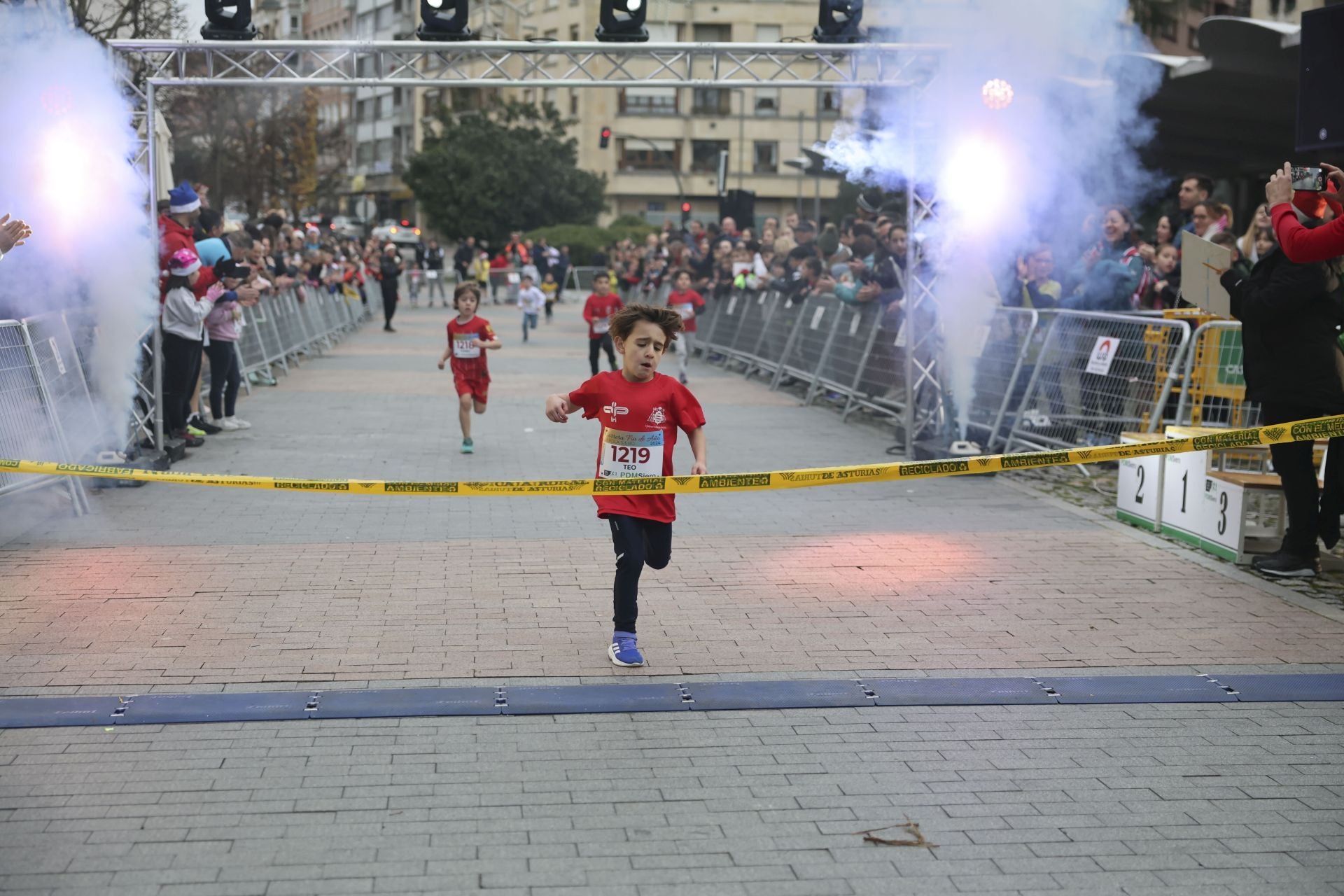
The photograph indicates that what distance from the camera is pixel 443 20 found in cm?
1205

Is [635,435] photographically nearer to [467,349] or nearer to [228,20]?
Result: [467,349]

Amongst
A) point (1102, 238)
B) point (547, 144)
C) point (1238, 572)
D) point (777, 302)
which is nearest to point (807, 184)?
point (547, 144)

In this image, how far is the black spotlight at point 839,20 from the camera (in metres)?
11.6

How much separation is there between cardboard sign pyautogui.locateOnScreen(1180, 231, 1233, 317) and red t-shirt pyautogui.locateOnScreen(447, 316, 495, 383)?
588 centimetres

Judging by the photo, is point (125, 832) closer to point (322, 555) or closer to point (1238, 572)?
point (322, 555)

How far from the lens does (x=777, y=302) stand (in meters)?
19.7

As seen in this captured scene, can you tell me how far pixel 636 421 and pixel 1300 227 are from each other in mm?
3146

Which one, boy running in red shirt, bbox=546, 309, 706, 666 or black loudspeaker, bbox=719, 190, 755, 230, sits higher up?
black loudspeaker, bbox=719, 190, 755, 230

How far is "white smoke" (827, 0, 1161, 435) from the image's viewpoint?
36.7 feet

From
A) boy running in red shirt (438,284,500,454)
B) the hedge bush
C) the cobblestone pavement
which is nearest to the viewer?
the cobblestone pavement

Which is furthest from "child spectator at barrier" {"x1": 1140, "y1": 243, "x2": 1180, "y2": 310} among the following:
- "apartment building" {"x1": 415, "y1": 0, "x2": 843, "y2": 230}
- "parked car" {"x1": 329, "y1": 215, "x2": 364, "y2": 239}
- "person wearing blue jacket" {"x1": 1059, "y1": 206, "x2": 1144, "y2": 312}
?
"apartment building" {"x1": 415, "y1": 0, "x2": 843, "y2": 230}

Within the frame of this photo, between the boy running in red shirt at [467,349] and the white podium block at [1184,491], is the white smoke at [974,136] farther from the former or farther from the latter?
the boy running in red shirt at [467,349]

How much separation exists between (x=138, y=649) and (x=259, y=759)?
5.23ft

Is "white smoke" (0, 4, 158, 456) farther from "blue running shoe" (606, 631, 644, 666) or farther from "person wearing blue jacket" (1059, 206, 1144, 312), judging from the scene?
"person wearing blue jacket" (1059, 206, 1144, 312)
